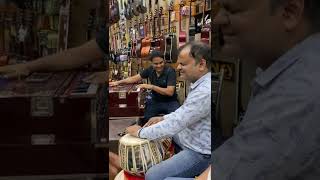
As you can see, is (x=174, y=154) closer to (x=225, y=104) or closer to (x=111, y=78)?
(x=111, y=78)

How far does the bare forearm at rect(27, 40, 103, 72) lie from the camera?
3.59ft

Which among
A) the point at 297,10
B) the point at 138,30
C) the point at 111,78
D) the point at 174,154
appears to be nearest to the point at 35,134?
the point at 111,78

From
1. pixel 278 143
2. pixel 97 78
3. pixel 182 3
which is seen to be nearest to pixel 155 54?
pixel 182 3

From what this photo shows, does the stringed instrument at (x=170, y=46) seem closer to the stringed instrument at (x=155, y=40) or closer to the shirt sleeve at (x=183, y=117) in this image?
the stringed instrument at (x=155, y=40)

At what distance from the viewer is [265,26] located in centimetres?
76

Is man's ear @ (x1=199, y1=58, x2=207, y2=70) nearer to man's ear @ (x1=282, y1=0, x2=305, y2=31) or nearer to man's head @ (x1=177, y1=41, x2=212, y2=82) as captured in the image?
man's head @ (x1=177, y1=41, x2=212, y2=82)

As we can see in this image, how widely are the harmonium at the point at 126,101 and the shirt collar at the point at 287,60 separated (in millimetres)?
633

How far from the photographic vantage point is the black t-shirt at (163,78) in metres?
1.43

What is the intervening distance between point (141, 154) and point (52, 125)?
0.56 m

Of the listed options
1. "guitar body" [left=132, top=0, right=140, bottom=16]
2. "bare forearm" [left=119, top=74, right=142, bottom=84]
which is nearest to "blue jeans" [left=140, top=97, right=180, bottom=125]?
"bare forearm" [left=119, top=74, right=142, bottom=84]

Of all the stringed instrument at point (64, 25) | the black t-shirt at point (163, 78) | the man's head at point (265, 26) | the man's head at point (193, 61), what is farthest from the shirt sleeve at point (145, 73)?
the man's head at point (265, 26)

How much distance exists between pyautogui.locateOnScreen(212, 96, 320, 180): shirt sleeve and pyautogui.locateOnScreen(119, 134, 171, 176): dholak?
0.85m

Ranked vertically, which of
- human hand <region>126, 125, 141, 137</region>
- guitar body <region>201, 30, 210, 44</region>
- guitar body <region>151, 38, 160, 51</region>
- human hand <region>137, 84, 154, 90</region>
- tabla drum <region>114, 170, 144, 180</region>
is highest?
guitar body <region>201, 30, 210, 44</region>

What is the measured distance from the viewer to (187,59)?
1.33 m
